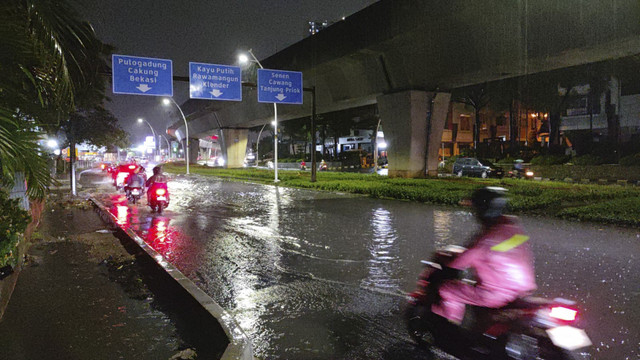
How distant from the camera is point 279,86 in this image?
2612 centimetres

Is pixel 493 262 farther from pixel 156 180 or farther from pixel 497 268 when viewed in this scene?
pixel 156 180

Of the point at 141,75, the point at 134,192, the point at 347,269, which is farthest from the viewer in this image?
the point at 141,75

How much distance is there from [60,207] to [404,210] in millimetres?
12938

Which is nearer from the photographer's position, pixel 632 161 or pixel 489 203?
pixel 489 203

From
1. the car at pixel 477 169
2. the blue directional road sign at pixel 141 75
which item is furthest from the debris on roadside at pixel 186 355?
the car at pixel 477 169

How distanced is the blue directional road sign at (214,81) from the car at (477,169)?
1752 cm

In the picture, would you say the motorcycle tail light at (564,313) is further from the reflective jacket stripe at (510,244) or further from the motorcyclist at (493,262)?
the reflective jacket stripe at (510,244)

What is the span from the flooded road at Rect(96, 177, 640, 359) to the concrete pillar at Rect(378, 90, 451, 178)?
1089cm

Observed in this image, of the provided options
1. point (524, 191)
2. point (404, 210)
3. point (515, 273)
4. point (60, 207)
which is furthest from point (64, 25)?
point (524, 191)

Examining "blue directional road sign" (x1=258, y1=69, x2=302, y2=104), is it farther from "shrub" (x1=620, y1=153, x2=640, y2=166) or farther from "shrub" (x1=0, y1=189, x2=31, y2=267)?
"shrub" (x1=620, y1=153, x2=640, y2=166)

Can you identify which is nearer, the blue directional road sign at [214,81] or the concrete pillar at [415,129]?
the blue directional road sign at [214,81]

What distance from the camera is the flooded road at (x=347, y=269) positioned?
14.4 ft

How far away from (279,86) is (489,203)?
23449mm

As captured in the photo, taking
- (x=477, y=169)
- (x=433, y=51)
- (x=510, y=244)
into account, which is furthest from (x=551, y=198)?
(x=477, y=169)
